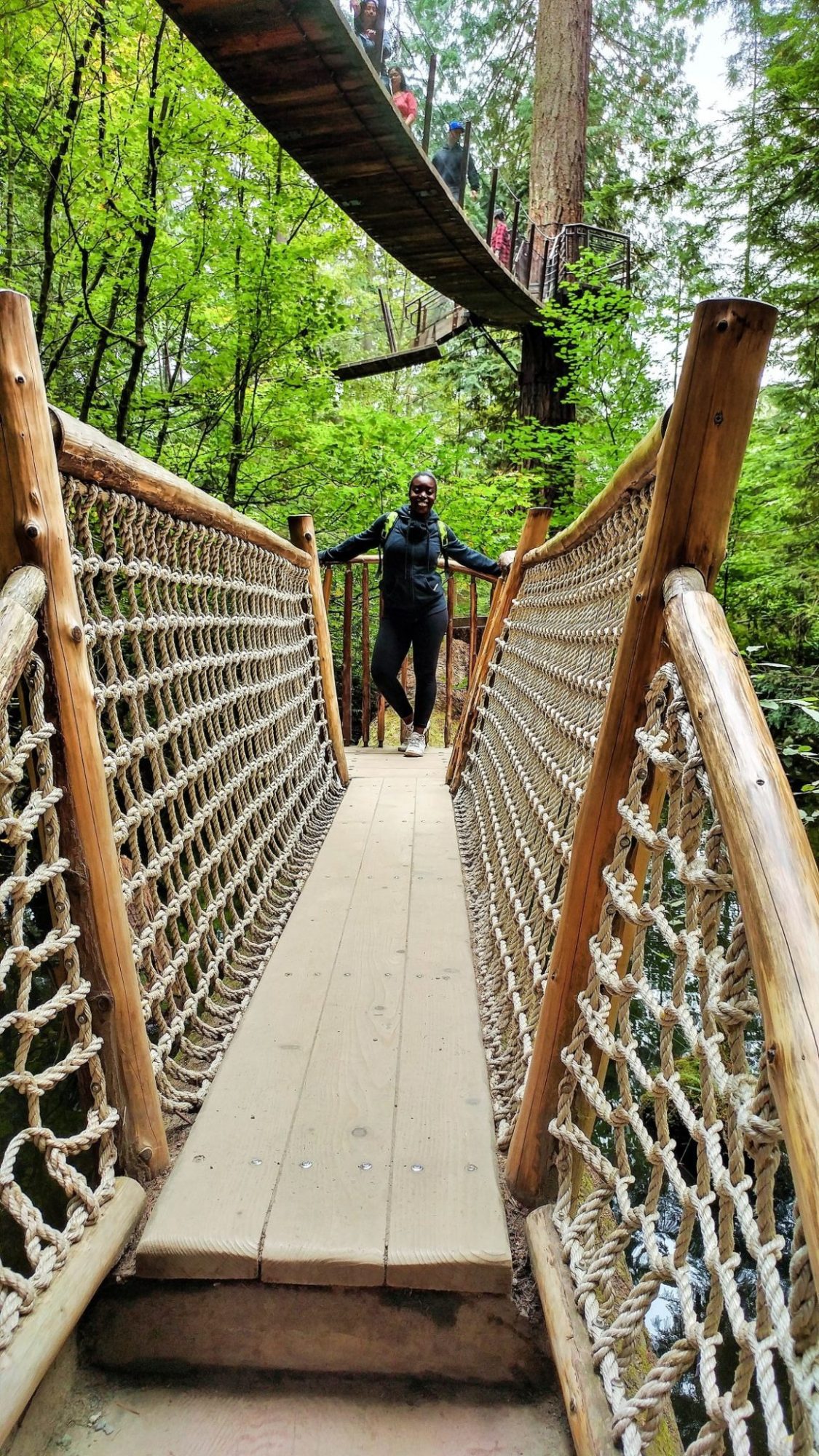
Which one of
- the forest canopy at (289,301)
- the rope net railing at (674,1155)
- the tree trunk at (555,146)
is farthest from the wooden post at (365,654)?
the tree trunk at (555,146)

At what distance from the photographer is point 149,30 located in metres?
3.72

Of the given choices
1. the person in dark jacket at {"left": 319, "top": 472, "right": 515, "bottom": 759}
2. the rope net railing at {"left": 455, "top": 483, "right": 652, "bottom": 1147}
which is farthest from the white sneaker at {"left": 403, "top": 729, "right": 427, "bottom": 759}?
the rope net railing at {"left": 455, "top": 483, "right": 652, "bottom": 1147}

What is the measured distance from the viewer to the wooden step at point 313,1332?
3.44ft

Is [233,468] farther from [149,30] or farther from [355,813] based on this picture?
[355,813]

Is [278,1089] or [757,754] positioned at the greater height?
[757,754]

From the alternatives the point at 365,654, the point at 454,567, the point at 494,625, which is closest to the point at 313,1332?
the point at 494,625

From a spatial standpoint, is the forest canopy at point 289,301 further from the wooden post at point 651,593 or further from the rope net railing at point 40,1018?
the rope net railing at point 40,1018

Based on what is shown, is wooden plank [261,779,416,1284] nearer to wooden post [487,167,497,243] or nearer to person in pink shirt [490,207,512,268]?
wooden post [487,167,497,243]

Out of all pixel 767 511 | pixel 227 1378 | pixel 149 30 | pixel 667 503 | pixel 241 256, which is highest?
pixel 149 30

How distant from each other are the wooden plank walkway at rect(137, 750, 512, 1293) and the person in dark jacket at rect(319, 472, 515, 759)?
6.49 ft

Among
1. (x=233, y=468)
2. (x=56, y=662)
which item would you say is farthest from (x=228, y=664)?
(x=233, y=468)

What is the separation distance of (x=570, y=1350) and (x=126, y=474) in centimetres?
131

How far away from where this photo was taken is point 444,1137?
1295 millimetres

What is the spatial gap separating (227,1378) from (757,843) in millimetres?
1001
